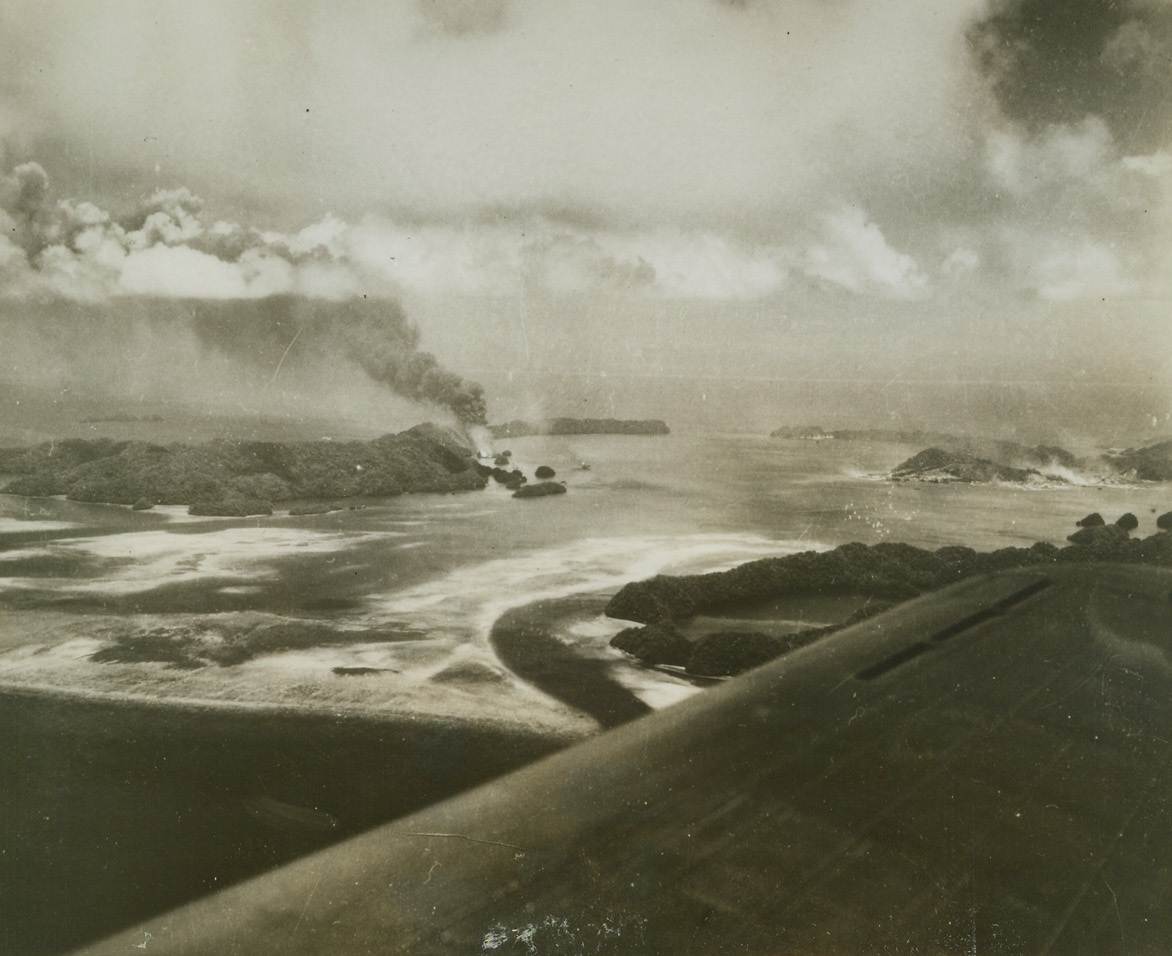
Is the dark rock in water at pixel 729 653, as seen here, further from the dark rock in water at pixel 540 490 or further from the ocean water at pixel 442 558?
the dark rock in water at pixel 540 490

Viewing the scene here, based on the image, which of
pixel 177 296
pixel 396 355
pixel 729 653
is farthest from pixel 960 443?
pixel 177 296

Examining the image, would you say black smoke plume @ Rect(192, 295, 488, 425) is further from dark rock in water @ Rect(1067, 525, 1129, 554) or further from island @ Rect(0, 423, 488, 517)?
dark rock in water @ Rect(1067, 525, 1129, 554)

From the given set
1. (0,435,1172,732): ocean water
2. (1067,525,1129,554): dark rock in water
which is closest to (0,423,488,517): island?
(0,435,1172,732): ocean water

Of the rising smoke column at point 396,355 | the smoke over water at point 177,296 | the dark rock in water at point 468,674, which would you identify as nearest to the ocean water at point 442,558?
the dark rock in water at point 468,674

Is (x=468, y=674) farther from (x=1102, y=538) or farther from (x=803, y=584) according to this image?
(x=1102, y=538)

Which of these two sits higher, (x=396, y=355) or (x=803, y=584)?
(x=396, y=355)

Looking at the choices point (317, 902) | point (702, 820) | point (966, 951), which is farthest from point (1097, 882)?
point (317, 902)
